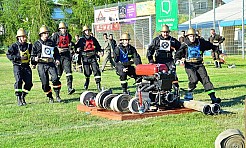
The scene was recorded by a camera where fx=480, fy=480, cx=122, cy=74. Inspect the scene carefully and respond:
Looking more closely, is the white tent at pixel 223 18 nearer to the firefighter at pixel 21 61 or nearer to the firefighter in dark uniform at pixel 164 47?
the firefighter in dark uniform at pixel 164 47

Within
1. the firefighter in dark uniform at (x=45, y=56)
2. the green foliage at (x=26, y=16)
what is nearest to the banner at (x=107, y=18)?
the firefighter in dark uniform at (x=45, y=56)

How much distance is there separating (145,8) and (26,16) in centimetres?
4322

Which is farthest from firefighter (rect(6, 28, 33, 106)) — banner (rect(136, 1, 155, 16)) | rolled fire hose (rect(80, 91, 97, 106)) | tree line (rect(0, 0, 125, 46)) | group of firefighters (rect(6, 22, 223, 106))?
tree line (rect(0, 0, 125, 46))

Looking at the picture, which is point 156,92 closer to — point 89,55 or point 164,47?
point 164,47

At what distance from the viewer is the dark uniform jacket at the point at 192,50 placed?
11.6 meters

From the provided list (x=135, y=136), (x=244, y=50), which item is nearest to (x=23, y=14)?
(x=244, y=50)

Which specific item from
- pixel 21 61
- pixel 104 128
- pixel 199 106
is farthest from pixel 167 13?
pixel 104 128

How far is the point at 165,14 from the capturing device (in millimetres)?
32438

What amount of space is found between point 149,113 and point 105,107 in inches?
42.6

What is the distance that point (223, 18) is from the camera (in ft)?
111

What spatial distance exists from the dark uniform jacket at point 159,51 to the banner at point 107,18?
22727 millimetres

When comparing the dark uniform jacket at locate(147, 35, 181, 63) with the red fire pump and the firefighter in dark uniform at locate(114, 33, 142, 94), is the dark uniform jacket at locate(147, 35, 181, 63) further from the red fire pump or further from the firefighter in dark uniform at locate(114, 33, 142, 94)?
the red fire pump

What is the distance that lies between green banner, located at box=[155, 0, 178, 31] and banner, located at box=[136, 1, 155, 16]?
1288 millimetres

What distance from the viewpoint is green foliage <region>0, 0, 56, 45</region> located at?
64188 mm
